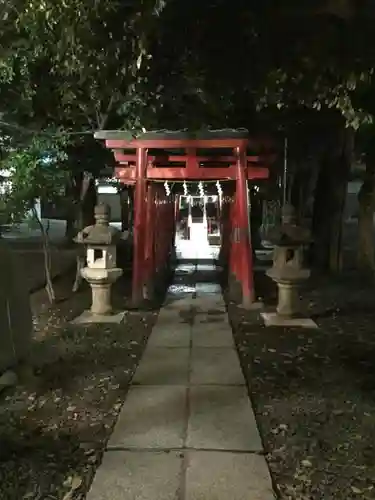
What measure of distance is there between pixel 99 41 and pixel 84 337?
453 centimetres

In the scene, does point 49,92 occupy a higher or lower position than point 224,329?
higher

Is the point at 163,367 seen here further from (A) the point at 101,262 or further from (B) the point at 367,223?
(B) the point at 367,223

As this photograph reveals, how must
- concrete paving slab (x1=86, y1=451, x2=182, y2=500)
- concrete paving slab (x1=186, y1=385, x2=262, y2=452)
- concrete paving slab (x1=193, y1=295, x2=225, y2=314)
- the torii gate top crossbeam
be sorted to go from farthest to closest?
1. concrete paving slab (x1=193, y1=295, x2=225, y2=314)
2. the torii gate top crossbeam
3. concrete paving slab (x1=186, y1=385, x2=262, y2=452)
4. concrete paving slab (x1=86, y1=451, x2=182, y2=500)

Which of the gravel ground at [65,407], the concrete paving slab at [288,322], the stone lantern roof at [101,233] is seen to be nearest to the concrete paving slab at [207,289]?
the concrete paving slab at [288,322]

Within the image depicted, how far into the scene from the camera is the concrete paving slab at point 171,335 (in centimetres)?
819

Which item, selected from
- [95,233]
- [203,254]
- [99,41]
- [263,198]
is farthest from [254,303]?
[203,254]

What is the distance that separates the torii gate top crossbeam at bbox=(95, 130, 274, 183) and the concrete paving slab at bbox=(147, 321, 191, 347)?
10.4ft

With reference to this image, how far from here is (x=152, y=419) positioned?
5.14 metres

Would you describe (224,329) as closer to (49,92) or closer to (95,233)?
(95,233)

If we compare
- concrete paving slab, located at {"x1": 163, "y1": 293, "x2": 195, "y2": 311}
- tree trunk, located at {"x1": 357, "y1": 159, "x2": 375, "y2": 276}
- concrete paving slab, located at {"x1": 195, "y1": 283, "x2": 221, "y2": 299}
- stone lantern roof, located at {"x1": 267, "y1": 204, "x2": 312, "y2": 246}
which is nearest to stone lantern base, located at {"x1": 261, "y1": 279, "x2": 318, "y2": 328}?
stone lantern roof, located at {"x1": 267, "y1": 204, "x2": 312, "y2": 246}

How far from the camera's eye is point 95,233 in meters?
10.0

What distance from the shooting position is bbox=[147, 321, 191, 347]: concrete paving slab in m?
8.19

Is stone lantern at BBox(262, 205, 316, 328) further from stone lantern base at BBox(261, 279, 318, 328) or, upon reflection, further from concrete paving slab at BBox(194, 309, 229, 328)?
concrete paving slab at BBox(194, 309, 229, 328)

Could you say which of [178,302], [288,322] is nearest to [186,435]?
[288,322]
